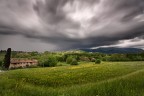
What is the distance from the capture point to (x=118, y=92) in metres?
10.5

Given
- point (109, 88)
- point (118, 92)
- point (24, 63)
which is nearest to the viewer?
point (118, 92)

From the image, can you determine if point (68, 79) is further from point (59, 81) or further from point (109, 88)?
point (109, 88)

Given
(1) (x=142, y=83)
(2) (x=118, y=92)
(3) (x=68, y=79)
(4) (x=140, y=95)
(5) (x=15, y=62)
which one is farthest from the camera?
(5) (x=15, y=62)

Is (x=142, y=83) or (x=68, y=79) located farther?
(x=68, y=79)

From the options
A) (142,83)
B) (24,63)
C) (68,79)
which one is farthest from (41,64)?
(142,83)

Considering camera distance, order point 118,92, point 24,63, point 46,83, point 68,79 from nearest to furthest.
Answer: point 118,92
point 46,83
point 68,79
point 24,63

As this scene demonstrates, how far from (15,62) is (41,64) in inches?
532

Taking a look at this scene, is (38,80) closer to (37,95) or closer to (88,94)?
(37,95)

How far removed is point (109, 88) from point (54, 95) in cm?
323

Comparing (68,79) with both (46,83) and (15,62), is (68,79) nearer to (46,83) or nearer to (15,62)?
(46,83)

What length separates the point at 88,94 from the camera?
431 inches

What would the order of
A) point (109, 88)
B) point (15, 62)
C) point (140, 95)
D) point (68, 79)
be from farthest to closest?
point (15, 62)
point (68, 79)
point (109, 88)
point (140, 95)

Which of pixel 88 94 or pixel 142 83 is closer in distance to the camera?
pixel 88 94

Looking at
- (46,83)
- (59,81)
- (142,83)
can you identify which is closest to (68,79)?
(59,81)
